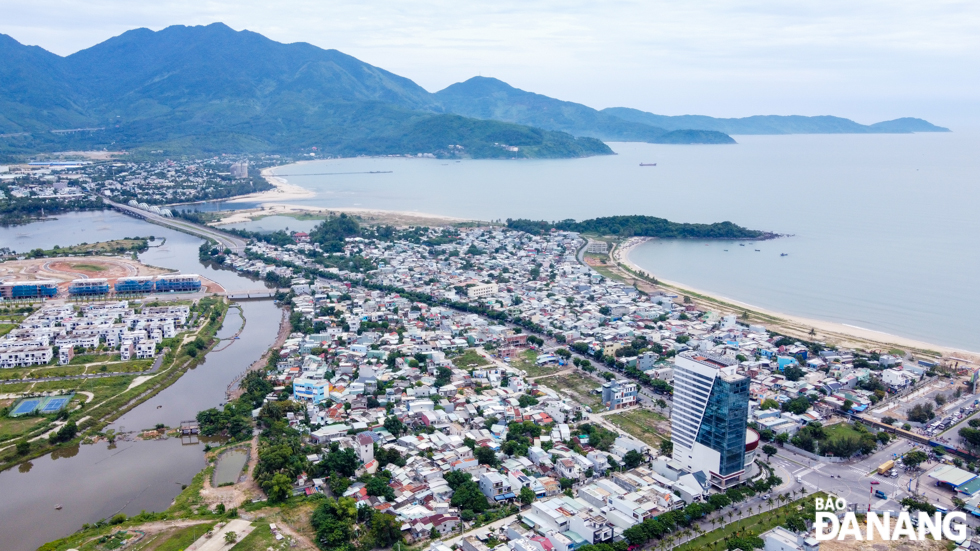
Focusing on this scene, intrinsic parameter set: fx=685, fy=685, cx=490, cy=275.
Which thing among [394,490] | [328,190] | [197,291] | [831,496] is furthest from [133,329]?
[328,190]

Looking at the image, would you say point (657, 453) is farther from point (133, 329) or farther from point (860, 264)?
point (860, 264)

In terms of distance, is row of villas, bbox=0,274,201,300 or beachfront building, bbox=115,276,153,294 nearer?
row of villas, bbox=0,274,201,300

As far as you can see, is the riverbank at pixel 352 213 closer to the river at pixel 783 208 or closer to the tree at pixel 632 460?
the river at pixel 783 208

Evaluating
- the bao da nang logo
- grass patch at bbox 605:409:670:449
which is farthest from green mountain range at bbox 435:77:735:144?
the bao da nang logo

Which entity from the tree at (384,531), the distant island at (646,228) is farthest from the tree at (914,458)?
the distant island at (646,228)

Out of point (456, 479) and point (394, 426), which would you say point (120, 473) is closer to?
point (394, 426)

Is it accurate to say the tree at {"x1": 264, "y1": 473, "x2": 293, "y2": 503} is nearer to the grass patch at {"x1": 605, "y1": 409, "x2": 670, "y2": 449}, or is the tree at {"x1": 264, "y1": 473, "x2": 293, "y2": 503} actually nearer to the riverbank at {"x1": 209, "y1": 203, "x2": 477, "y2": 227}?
the grass patch at {"x1": 605, "y1": 409, "x2": 670, "y2": 449}

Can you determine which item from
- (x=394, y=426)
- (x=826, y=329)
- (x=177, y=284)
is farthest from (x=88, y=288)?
(x=826, y=329)

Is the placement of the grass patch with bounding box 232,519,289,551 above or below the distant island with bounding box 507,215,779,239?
below
